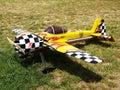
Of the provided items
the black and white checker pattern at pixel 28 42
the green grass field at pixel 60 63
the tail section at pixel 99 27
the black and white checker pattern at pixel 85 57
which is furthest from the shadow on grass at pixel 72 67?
the tail section at pixel 99 27

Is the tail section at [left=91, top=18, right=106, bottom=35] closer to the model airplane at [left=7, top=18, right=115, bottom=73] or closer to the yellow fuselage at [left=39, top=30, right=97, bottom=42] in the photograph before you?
the model airplane at [left=7, top=18, right=115, bottom=73]

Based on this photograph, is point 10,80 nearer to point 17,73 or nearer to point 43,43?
point 17,73

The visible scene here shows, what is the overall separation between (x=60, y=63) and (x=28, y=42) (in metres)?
2.03

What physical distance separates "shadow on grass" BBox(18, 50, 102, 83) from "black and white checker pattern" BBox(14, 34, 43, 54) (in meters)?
1.04

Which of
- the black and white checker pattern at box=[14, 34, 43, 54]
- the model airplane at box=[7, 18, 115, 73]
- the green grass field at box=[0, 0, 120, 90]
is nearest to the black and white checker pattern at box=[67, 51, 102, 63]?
the model airplane at box=[7, 18, 115, 73]

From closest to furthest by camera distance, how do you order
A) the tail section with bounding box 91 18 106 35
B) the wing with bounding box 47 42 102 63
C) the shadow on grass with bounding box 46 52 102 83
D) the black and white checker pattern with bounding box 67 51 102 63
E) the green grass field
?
the black and white checker pattern with bounding box 67 51 102 63, the wing with bounding box 47 42 102 63, the green grass field, the shadow on grass with bounding box 46 52 102 83, the tail section with bounding box 91 18 106 35

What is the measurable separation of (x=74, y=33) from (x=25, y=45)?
333 centimetres

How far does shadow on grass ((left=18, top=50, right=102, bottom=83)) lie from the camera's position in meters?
11.3

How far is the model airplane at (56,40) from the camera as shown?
36.2 ft

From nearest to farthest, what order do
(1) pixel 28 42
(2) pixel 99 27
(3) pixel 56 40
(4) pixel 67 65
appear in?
1. (1) pixel 28 42
2. (4) pixel 67 65
3. (3) pixel 56 40
4. (2) pixel 99 27

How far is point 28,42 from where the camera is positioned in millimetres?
11523

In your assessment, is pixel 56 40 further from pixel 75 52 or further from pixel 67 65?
pixel 75 52

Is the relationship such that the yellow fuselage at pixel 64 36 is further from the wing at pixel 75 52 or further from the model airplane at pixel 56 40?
the wing at pixel 75 52

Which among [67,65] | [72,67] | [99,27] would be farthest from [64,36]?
[99,27]
